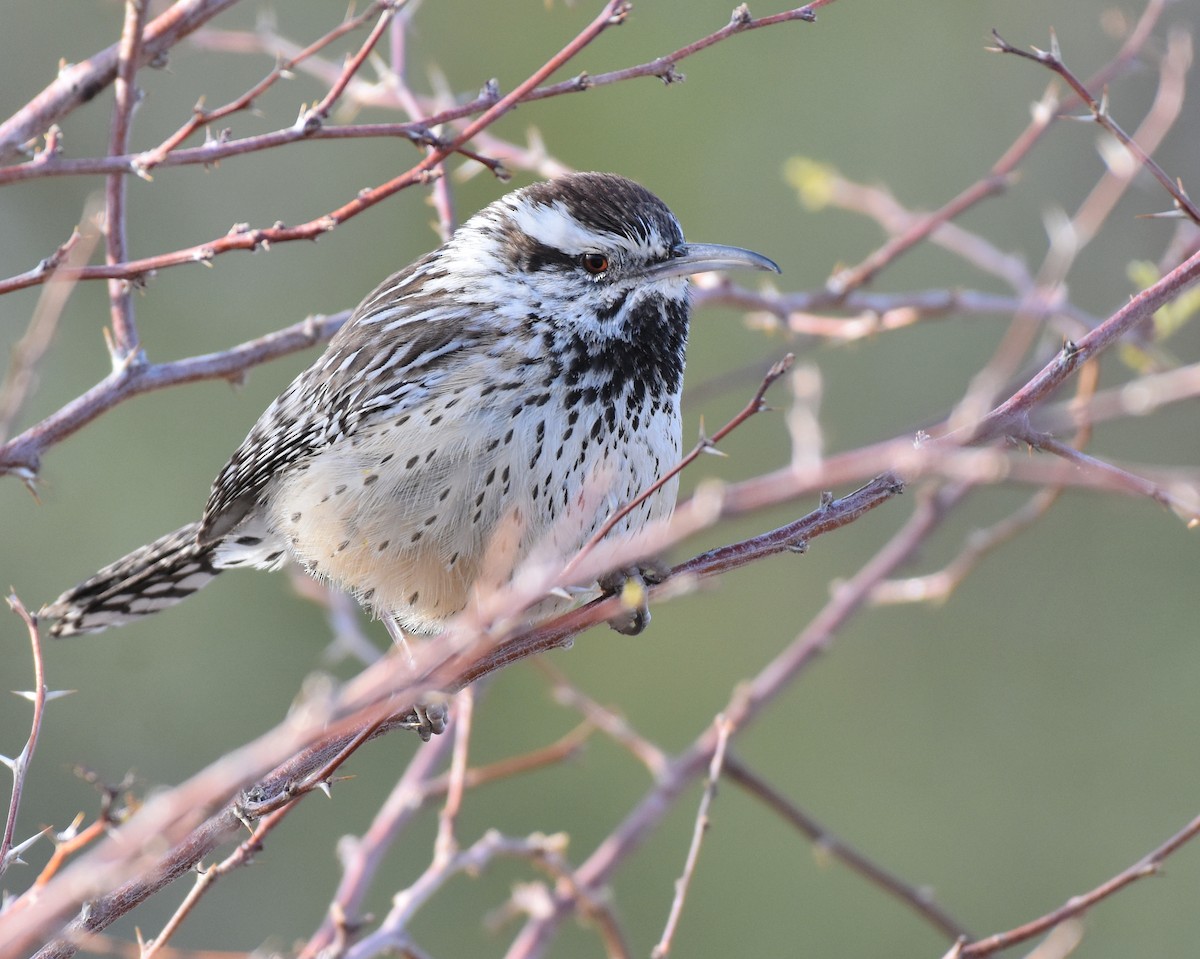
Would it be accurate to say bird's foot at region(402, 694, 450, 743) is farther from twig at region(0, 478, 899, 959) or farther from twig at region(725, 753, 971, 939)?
twig at region(0, 478, 899, 959)

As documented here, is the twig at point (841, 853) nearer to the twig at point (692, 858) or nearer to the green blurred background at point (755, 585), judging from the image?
the twig at point (692, 858)

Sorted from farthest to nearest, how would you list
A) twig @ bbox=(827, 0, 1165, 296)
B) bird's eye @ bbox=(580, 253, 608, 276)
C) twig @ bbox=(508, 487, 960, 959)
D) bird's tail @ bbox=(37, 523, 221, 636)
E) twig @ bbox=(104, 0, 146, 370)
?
bird's tail @ bbox=(37, 523, 221, 636), twig @ bbox=(827, 0, 1165, 296), bird's eye @ bbox=(580, 253, 608, 276), twig @ bbox=(508, 487, 960, 959), twig @ bbox=(104, 0, 146, 370)

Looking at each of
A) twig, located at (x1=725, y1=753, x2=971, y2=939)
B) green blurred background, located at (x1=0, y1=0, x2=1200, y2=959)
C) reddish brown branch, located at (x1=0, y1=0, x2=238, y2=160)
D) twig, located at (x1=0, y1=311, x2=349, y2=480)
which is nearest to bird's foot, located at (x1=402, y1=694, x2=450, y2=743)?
twig, located at (x1=725, y1=753, x2=971, y2=939)

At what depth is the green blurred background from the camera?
6449mm

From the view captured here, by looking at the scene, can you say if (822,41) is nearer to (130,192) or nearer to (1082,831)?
(130,192)

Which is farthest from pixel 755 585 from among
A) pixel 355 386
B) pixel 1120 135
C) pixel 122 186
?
pixel 1120 135

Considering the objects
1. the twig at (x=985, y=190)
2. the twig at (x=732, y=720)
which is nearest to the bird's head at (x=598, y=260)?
the twig at (x=985, y=190)

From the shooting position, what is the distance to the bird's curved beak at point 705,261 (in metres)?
2.81

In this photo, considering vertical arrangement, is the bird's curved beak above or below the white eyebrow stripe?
below

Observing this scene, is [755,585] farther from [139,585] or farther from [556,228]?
[556,228]

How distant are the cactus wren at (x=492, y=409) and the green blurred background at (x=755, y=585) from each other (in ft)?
9.52

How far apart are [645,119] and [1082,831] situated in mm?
4507

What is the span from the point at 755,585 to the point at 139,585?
4.30m

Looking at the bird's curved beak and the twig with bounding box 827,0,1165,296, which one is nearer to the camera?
the bird's curved beak
